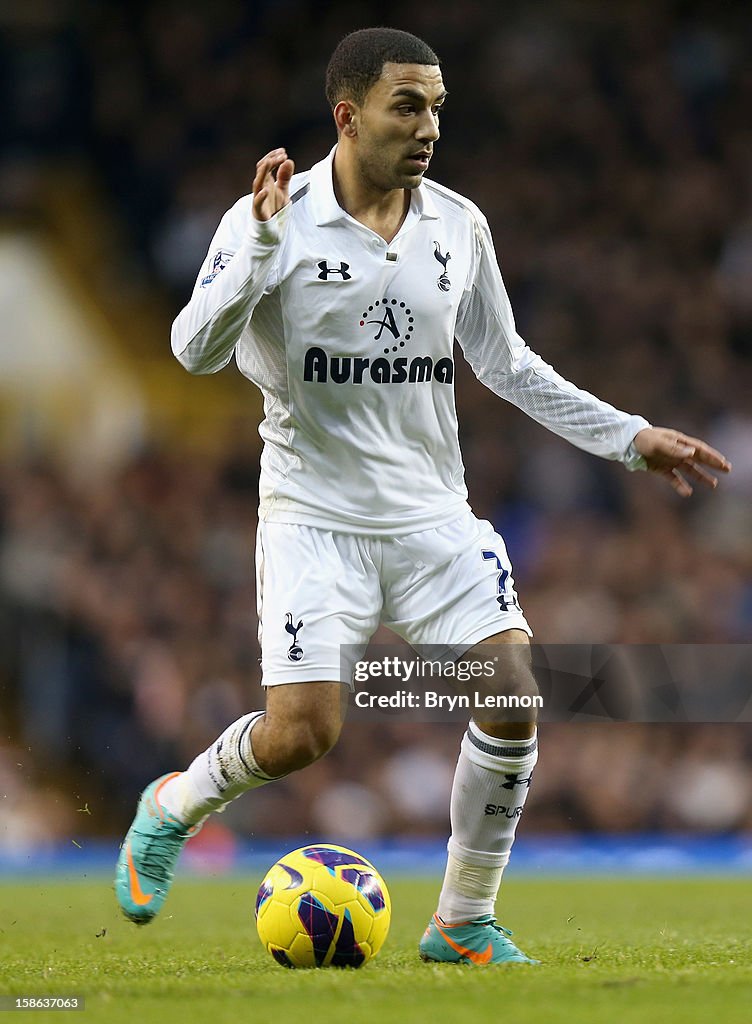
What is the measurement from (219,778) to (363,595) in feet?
2.38

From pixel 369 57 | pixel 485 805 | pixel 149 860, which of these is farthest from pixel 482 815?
pixel 369 57

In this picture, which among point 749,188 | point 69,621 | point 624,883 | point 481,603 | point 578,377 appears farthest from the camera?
point 749,188

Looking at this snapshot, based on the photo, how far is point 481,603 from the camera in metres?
4.91

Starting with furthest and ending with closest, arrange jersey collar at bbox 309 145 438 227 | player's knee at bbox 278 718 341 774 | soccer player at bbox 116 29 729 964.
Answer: jersey collar at bbox 309 145 438 227, soccer player at bbox 116 29 729 964, player's knee at bbox 278 718 341 774

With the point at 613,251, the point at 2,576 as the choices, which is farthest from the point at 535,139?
the point at 2,576

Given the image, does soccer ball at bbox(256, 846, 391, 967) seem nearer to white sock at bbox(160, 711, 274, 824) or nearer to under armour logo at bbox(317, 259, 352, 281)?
white sock at bbox(160, 711, 274, 824)

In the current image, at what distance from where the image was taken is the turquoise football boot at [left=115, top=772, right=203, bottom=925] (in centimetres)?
499

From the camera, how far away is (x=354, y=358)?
194 inches

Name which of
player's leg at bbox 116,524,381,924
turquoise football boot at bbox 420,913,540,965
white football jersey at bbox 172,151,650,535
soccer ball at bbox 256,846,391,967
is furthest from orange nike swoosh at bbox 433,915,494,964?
white football jersey at bbox 172,151,650,535

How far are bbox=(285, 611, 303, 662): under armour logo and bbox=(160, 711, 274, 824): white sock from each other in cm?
25

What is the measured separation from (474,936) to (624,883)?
4847 millimetres

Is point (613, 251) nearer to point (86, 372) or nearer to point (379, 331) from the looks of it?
point (86, 372)

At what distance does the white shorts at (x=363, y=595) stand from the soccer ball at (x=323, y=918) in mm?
623

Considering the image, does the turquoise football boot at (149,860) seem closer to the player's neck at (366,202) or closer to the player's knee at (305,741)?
the player's knee at (305,741)
